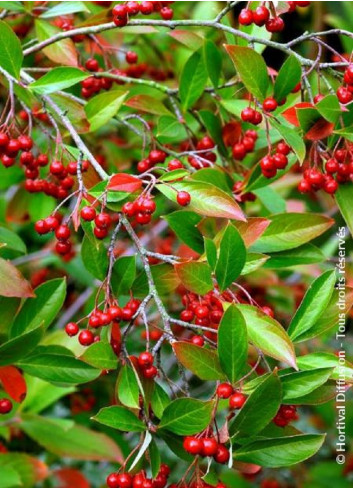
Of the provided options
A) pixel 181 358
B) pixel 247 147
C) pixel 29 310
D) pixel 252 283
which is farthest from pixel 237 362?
pixel 252 283

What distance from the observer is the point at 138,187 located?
0.97m

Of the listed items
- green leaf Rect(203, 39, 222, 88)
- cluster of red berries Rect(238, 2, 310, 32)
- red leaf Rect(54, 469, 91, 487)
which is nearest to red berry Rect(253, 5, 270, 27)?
cluster of red berries Rect(238, 2, 310, 32)

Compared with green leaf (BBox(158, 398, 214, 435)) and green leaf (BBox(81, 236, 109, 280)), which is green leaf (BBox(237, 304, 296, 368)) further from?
green leaf (BBox(81, 236, 109, 280))

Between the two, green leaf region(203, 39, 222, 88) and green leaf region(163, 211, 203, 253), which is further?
green leaf region(203, 39, 222, 88)

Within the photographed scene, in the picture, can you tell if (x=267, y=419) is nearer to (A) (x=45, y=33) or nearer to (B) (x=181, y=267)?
(B) (x=181, y=267)

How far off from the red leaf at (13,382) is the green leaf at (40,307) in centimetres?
5

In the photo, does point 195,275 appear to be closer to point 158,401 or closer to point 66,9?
point 158,401

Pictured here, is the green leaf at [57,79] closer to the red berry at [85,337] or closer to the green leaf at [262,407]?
the red berry at [85,337]

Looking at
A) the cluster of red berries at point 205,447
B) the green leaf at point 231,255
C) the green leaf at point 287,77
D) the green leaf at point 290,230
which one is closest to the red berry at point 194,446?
the cluster of red berries at point 205,447

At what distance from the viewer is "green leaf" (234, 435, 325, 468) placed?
920 millimetres

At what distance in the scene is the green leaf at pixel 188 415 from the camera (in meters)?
0.88

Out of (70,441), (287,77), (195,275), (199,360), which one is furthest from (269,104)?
(70,441)

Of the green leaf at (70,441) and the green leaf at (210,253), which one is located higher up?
the green leaf at (210,253)

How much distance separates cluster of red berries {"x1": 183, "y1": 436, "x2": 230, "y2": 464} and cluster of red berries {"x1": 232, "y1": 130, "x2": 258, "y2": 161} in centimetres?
56
